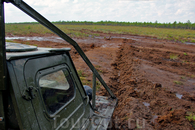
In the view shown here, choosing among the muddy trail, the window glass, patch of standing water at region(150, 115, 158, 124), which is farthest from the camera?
patch of standing water at region(150, 115, 158, 124)

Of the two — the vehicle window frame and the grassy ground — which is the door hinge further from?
the grassy ground

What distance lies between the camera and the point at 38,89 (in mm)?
1422

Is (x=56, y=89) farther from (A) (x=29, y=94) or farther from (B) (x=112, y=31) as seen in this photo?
(B) (x=112, y=31)

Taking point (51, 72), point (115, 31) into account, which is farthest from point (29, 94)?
point (115, 31)

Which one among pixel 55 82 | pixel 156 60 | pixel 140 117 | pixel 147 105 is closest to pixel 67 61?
pixel 55 82

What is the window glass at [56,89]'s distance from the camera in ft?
5.22

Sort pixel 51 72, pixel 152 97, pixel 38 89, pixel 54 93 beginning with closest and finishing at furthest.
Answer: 1. pixel 38 89
2. pixel 51 72
3. pixel 54 93
4. pixel 152 97

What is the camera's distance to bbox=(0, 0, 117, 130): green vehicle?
3.86 feet

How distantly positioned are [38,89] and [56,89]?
0.44 meters

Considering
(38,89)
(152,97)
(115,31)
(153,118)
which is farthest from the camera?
(115,31)

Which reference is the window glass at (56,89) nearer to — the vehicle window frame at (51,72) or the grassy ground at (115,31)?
the vehicle window frame at (51,72)

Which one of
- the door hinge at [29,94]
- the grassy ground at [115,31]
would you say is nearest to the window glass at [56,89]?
the door hinge at [29,94]

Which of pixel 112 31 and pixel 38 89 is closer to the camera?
pixel 38 89

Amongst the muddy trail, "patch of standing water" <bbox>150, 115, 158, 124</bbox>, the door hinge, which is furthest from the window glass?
"patch of standing water" <bbox>150, 115, 158, 124</bbox>
